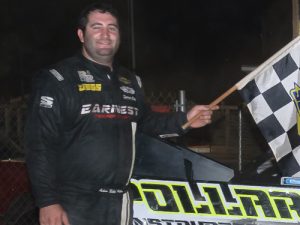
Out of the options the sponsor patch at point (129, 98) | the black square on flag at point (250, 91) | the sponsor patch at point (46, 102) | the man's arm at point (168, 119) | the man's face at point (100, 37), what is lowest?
the man's arm at point (168, 119)

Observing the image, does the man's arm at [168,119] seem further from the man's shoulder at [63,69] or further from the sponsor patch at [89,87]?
the man's shoulder at [63,69]

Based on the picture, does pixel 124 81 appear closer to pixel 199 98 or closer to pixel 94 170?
pixel 94 170

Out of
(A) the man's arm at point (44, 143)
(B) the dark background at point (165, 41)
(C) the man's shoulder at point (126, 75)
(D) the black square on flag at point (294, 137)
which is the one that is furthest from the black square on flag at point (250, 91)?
(B) the dark background at point (165, 41)

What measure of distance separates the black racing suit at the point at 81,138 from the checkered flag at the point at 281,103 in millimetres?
736

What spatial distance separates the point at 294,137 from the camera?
312 cm

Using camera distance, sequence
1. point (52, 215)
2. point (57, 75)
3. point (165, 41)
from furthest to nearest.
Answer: point (165, 41), point (57, 75), point (52, 215)

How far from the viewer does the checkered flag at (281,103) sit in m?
3.11

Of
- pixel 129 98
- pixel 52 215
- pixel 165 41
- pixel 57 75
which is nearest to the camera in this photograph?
pixel 52 215

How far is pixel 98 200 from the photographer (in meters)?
2.92

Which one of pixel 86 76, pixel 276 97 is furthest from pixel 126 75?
pixel 276 97

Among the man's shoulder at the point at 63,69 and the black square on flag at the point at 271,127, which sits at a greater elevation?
the man's shoulder at the point at 63,69

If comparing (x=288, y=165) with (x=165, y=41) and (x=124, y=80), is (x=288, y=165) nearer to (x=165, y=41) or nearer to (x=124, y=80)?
(x=124, y=80)

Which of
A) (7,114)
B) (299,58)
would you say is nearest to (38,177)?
(299,58)

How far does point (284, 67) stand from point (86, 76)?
1101 millimetres
